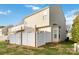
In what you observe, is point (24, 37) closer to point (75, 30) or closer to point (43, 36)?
point (43, 36)

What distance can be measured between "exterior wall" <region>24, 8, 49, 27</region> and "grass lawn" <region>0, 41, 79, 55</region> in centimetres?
22

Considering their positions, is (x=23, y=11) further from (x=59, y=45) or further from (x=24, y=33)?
(x=59, y=45)

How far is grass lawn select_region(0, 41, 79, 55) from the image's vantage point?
235 cm

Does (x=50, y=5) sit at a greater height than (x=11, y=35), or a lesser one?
greater

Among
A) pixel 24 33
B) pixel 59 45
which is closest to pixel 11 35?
pixel 24 33

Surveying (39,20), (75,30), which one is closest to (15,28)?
(39,20)

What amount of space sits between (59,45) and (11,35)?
0.49 m

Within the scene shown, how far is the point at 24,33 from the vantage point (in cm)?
243

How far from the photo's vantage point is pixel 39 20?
7.84 feet

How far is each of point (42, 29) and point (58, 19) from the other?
19 centimetres

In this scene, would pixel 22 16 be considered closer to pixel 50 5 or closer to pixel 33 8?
pixel 33 8

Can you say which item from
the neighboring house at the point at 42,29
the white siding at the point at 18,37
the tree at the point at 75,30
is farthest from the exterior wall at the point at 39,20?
the tree at the point at 75,30
